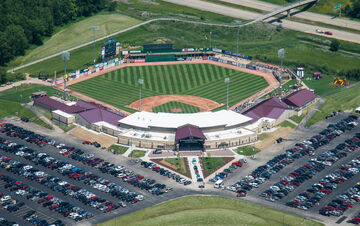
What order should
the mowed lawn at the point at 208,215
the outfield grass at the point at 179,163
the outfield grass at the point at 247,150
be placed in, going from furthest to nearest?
the outfield grass at the point at 247,150
the outfield grass at the point at 179,163
the mowed lawn at the point at 208,215

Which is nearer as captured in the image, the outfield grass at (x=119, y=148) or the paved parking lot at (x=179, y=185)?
the paved parking lot at (x=179, y=185)

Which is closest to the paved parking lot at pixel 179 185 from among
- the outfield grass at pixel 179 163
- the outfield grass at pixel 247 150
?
the outfield grass at pixel 247 150

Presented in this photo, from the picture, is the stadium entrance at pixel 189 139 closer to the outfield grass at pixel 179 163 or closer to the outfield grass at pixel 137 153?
the outfield grass at pixel 179 163

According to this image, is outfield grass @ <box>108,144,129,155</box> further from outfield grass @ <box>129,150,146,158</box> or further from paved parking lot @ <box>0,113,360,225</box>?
outfield grass @ <box>129,150,146,158</box>

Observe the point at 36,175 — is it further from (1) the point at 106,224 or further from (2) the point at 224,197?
(2) the point at 224,197

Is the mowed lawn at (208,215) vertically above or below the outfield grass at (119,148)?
above

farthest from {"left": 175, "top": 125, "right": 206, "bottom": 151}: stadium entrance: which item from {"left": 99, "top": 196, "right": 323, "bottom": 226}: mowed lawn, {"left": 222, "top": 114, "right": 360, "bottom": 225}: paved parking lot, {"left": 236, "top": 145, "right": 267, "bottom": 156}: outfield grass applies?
{"left": 99, "top": 196, "right": 323, "bottom": 226}: mowed lawn
